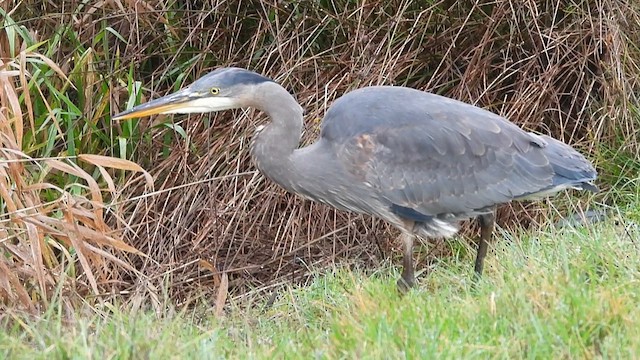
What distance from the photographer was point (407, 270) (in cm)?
509

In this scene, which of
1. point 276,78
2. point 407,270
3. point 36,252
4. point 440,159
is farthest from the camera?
point 276,78

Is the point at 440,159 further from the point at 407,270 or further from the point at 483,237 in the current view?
the point at 407,270

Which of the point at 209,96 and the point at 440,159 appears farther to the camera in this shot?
the point at 440,159

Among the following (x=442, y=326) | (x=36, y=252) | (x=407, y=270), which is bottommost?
(x=407, y=270)

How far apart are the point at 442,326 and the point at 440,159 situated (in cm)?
177

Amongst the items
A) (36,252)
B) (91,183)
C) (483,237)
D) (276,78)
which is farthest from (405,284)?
(276,78)

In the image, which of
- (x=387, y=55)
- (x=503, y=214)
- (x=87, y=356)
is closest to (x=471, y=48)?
(x=387, y=55)

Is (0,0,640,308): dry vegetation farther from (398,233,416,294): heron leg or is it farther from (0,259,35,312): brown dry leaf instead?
(0,259,35,312): brown dry leaf

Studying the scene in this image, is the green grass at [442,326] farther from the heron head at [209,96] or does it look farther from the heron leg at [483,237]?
the heron head at [209,96]

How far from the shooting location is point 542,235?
5426mm

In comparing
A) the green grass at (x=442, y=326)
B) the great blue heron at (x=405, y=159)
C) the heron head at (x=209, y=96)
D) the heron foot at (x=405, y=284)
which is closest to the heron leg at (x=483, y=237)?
the great blue heron at (x=405, y=159)

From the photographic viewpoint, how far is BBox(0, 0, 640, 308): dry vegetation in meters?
6.49

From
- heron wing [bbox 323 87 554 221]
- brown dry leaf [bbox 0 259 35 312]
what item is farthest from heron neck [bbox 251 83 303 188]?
brown dry leaf [bbox 0 259 35 312]

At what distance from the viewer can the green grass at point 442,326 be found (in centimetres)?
337
